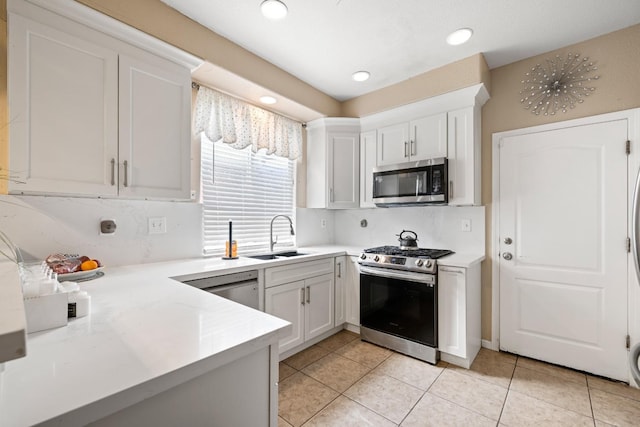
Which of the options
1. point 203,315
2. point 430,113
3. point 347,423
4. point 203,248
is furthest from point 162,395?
point 430,113

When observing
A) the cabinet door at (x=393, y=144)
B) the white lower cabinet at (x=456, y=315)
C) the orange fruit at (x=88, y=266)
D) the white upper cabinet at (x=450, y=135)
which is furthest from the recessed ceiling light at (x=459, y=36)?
the orange fruit at (x=88, y=266)

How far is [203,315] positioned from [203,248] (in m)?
1.57

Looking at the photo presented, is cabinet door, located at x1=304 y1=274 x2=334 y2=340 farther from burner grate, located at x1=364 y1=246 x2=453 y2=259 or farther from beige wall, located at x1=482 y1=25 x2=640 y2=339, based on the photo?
beige wall, located at x1=482 y1=25 x2=640 y2=339

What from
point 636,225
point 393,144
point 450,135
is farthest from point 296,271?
point 636,225

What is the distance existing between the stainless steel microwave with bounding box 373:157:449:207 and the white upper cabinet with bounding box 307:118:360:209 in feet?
1.05

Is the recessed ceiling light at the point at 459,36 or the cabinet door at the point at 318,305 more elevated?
the recessed ceiling light at the point at 459,36

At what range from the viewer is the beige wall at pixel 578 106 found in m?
2.08

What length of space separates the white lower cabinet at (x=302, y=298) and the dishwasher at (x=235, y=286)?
114mm

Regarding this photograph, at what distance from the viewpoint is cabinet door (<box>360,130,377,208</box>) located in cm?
308

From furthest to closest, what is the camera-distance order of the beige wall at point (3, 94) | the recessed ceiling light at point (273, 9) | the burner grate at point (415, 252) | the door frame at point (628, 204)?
the burner grate at point (415, 252), the door frame at point (628, 204), the recessed ceiling light at point (273, 9), the beige wall at point (3, 94)

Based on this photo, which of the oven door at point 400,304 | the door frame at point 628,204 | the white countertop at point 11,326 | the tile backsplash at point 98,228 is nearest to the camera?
the white countertop at point 11,326

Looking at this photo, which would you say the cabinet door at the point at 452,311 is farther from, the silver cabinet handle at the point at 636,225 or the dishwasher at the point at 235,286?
the dishwasher at the point at 235,286

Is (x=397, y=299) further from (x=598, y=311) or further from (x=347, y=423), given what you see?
(x=598, y=311)

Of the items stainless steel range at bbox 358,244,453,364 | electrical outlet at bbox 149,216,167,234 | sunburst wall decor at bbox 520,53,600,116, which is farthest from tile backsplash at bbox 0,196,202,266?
sunburst wall decor at bbox 520,53,600,116
